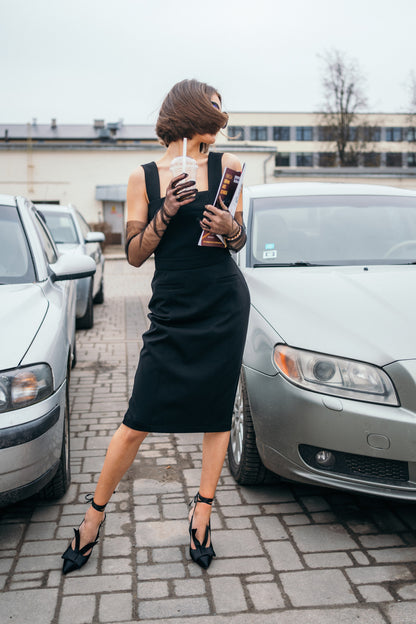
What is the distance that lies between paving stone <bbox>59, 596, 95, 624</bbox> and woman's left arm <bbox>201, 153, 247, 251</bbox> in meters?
1.42

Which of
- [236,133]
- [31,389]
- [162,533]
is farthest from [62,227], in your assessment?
[162,533]

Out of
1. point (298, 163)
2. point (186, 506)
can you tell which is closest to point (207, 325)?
point (186, 506)

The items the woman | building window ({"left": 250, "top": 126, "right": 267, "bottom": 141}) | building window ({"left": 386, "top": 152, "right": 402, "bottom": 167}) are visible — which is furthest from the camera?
building window ({"left": 250, "top": 126, "right": 267, "bottom": 141})

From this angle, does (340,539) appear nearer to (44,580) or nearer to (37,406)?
(44,580)

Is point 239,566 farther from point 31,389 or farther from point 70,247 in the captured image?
point 70,247

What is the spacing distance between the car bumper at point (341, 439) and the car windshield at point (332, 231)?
1.15m

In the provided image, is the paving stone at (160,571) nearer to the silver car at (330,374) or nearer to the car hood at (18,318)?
the silver car at (330,374)

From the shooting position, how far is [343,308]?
9.55 ft

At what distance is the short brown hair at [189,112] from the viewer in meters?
2.35

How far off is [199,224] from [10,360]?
3.13 feet

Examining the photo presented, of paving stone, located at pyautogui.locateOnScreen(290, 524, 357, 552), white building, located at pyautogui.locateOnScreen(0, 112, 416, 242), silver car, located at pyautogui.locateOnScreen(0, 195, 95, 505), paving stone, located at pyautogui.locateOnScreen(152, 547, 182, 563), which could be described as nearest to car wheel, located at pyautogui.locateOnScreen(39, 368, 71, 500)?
silver car, located at pyautogui.locateOnScreen(0, 195, 95, 505)

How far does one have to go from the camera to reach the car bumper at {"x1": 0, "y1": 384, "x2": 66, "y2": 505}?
247cm

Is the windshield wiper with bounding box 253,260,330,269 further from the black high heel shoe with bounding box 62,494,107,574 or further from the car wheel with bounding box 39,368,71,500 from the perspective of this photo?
the black high heel shoe with bounding box 62,494,107,574

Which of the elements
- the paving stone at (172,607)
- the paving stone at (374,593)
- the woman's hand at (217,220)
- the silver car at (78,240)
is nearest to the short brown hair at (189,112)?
the woman's hand at (217,220)
